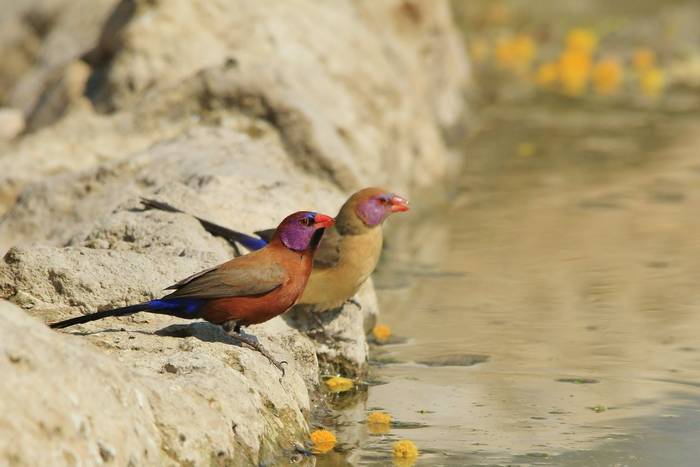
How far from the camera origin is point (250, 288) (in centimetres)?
528

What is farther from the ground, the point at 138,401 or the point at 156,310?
the point at 156,310

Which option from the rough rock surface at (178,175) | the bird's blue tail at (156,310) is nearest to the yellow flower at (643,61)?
the rough rock surface at (178,175)

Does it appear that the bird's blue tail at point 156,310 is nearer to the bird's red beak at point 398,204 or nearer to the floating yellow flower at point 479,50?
the bird's red beak at point 398,204

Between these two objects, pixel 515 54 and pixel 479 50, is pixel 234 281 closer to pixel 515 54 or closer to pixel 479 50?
pixel 515 54

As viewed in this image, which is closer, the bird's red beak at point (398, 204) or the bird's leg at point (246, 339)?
the bird's leg at point (246, 339)

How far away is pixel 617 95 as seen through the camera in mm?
15297

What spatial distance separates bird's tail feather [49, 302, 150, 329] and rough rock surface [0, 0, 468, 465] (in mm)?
91

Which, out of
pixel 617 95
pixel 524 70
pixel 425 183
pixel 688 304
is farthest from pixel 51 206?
pixel 524 70

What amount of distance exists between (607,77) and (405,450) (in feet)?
38.4

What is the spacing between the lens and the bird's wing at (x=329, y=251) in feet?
20.8

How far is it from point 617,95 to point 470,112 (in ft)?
5.89

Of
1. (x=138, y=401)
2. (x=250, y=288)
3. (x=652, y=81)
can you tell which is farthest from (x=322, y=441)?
(x=652, y=81)

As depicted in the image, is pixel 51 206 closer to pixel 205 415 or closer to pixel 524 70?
pixel 205 415

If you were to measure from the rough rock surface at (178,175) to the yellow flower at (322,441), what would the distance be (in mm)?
57
